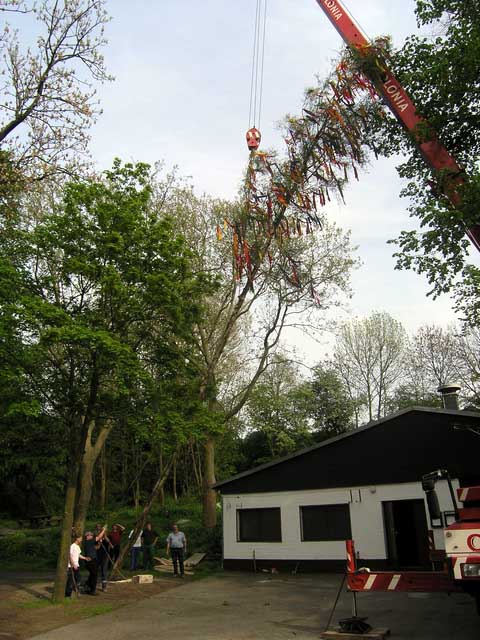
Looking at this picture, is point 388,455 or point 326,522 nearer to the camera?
point 388,455

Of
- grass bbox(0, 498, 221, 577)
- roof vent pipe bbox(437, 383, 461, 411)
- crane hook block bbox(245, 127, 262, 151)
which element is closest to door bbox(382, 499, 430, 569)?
roof vent pipe bbox(437, 383, 461, 411)

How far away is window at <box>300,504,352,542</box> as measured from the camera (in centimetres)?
1848

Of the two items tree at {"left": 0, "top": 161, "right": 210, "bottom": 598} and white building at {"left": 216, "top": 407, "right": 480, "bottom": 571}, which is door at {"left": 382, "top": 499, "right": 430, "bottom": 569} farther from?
tree at {"left": 0, "top": 161, "right": 210, "bottom": 598}

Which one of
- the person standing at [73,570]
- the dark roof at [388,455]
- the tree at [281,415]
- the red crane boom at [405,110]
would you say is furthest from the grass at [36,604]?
the tree at [281,415]

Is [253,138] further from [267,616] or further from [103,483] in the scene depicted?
[103,483]

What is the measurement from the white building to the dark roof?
0.03 m

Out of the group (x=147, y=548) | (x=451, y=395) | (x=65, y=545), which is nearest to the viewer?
(x=65, y=545)

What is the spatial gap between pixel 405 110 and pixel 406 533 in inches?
507

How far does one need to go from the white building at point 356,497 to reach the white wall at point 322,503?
0.03 meters

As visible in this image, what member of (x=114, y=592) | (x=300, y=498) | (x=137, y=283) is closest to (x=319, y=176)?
(x=137, y=283)

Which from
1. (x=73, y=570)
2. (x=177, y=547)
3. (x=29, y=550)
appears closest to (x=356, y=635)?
(x=73, y=570)

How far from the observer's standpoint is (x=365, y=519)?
18.0 m

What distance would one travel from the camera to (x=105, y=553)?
15555 millimetres

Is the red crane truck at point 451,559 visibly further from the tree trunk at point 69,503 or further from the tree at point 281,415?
the tree at point 281,415
